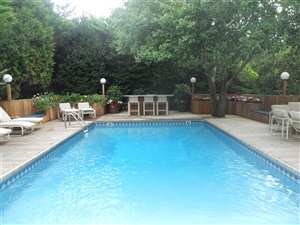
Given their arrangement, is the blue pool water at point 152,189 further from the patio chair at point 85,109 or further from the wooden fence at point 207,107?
the patio chair at point 85,109

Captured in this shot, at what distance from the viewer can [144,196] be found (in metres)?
4.02

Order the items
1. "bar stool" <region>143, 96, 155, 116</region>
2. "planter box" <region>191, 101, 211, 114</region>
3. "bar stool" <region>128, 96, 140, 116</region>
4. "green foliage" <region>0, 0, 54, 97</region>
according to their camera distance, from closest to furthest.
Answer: "green foliage" <region>0, 0, 54, 97</region> → "bar stool" <region>143, 96, 155, 116</region> → "bar stool" <region>128, 96, 140, 116</region> → "planter box" <region>191, 101, 211, 114</region>

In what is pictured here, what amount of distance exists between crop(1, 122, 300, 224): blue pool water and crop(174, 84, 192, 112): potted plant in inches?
282

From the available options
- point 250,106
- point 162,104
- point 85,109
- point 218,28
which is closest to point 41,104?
point 85,109

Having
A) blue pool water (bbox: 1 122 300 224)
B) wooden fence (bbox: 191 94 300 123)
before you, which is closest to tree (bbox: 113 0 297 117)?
wooden fence (bbox: 191 94 300 123)

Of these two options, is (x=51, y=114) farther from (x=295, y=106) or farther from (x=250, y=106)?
(x=295, y=106)

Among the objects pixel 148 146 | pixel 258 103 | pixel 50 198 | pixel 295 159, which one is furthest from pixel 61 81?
pixel 295 159

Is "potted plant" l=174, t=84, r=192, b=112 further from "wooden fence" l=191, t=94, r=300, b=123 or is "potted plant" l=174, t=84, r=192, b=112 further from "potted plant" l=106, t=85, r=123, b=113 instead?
"potted plant" l=106, t=85, r=123, b=113

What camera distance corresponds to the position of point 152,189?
4.29 meters

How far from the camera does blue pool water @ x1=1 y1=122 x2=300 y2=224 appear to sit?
3.42 meters

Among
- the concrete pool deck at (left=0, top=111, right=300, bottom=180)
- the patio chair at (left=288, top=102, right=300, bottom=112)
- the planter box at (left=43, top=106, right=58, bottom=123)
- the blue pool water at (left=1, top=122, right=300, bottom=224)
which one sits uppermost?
the patio chair at (left=288, top=102, right=300, bottom=112)

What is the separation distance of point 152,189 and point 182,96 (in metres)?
10.1

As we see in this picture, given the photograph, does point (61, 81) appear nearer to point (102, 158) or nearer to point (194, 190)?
point (102, 158)

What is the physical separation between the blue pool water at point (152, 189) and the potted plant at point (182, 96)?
23.5 ft
